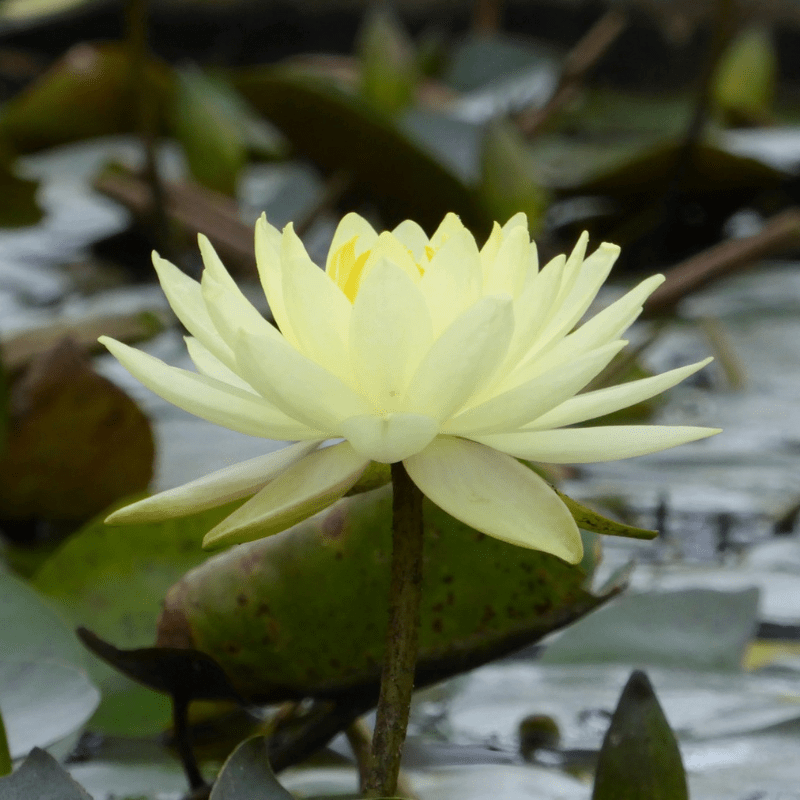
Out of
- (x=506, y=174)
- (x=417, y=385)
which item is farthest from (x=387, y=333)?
(x=506, y=174)

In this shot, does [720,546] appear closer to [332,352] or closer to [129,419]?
[129,419]

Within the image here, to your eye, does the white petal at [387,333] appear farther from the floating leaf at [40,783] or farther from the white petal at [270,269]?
the floating leaf at [40,783]

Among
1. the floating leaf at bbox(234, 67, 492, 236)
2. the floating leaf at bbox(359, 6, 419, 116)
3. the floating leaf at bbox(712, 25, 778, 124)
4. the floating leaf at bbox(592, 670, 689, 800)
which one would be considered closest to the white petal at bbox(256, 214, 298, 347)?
the floating leaf at bbox(592, 670, 689, 800)

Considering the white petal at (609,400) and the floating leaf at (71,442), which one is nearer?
the white petal at (609,400)

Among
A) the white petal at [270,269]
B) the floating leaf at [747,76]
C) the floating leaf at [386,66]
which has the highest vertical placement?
the floating leaf at [747,76]

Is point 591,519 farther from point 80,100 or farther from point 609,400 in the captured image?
point 80,100

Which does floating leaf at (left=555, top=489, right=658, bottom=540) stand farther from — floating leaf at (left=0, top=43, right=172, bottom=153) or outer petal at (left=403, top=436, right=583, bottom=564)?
floating leaf at (left=0, top=43, right=172, bottom=153)

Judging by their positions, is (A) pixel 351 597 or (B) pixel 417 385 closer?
(B) pixel 417 385

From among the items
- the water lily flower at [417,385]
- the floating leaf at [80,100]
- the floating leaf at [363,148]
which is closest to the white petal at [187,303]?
the water lily flower at [417,385]
